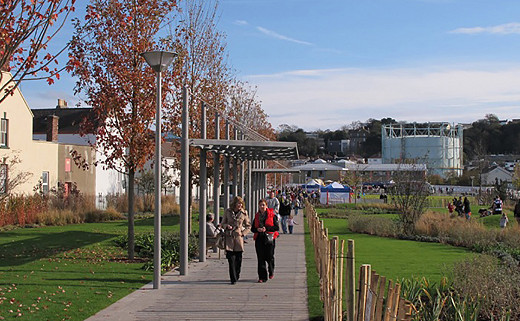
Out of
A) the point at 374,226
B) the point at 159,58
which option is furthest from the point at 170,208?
the point at 159,58

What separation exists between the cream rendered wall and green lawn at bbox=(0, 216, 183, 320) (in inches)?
520

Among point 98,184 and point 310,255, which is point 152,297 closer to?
point 310,255

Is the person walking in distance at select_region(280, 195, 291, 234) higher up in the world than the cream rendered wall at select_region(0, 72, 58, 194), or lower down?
lower down

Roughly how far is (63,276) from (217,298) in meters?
4.09

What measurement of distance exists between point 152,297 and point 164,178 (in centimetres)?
4268

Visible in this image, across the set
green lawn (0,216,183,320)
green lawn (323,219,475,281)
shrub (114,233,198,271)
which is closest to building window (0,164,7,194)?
green lawn (0,216,183,320)

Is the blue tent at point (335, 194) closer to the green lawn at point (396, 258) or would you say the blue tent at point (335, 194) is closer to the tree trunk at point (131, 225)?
the green lawn at point (396, 258)

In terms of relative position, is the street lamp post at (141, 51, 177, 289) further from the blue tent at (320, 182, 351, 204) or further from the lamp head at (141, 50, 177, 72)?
the blue tent at (320, 182, 351, 204)

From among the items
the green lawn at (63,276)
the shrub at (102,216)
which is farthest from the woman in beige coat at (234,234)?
the shrub at (102,216)

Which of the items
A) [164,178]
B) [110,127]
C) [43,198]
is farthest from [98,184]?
[110,127]

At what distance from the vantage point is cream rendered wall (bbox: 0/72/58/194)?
34.3 m

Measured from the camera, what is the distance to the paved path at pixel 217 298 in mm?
9539

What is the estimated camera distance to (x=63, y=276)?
43.9ft

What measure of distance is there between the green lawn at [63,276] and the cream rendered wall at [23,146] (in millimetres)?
13220
